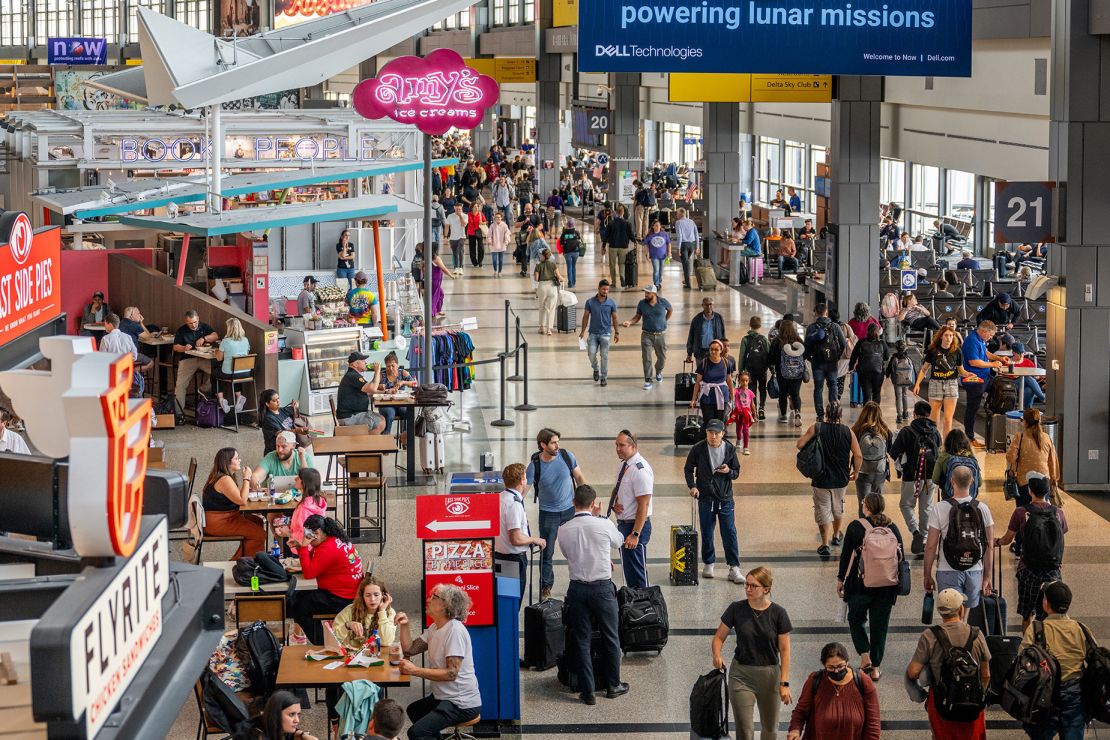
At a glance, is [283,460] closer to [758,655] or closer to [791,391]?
[758,655]

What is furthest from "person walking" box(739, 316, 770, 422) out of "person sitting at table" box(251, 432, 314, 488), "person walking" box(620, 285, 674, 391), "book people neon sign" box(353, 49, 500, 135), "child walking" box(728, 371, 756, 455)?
"person sitting at table" box(251, 432, 314, 488)

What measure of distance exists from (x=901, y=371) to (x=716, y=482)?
6.60 metres

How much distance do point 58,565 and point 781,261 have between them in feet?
95.3

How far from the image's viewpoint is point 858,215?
23.3 m

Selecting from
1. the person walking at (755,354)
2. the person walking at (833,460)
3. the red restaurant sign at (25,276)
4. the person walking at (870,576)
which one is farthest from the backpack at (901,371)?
the red restaurant sign at (25,276)

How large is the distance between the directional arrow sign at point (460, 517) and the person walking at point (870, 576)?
8.00 ft

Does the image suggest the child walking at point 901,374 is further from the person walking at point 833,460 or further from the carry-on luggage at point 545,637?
the carry-on luggage at point 545,637

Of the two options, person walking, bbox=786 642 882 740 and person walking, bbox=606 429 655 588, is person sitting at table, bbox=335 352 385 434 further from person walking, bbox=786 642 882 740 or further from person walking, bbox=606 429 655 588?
person walking, bbox=786 642 882 740

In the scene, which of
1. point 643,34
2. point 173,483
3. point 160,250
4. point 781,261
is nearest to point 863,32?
point 643,34

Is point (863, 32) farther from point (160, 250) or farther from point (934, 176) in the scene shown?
point (934, 176)

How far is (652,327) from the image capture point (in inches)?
800

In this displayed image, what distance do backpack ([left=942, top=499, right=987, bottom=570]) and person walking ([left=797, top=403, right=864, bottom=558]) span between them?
7.29ft

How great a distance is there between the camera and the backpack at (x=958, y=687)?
8.38 meters

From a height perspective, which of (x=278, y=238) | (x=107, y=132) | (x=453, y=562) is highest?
(x=107, y=132)
